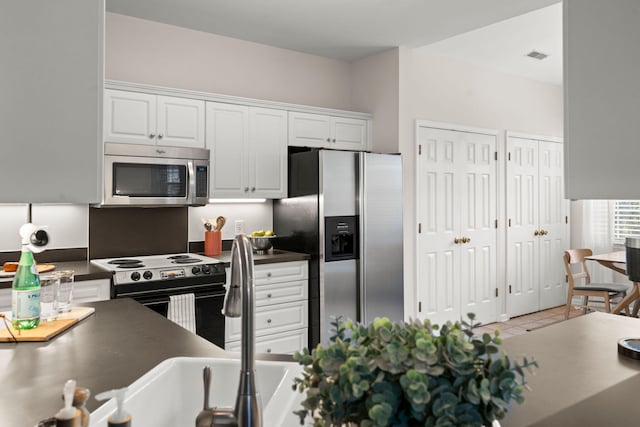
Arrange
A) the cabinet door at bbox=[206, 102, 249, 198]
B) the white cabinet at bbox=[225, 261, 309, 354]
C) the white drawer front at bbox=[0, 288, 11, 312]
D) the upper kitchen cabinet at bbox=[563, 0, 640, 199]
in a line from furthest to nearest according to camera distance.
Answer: the cabinet door at bbox=[206, 102, 249, 198]
the white cabinet at bbox=[225, 261, 309, 354]
the white drawer front at bbox=[0, 288, 11, 312]
the upper kitchen cabinet at bbox=[563, 0, 640, 199]

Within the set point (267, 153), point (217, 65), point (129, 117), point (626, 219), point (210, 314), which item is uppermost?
point (217, 65)

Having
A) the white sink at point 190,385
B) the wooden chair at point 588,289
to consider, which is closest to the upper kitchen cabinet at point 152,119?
the white sink at point 190,385

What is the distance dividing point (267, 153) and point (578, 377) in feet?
10.5

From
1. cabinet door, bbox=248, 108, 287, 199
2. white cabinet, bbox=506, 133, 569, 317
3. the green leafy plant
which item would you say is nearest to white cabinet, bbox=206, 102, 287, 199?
cabinet door, bbox=248, 108, 287, 199

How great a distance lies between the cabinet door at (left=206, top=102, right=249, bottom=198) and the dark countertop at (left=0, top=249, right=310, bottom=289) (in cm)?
57

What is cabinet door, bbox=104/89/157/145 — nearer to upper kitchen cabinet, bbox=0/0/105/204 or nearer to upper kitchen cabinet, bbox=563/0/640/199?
upper kitchen cabinet, bbox=0/0/105/204

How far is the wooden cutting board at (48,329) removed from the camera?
1639mm

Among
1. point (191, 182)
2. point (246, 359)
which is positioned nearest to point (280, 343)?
point (191, 182)

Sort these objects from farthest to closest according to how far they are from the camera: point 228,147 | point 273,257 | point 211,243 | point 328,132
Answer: point 328,132 → point 211,243 → point 228,147 → point 273,257

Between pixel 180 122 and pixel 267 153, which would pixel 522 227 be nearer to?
pixel 267 153

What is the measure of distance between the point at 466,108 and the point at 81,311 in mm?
4475

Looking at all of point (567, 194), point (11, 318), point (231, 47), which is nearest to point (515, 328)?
point (231, 47)

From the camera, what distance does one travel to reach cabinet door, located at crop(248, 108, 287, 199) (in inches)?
161

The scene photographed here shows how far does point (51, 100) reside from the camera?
A: 0.80 m
